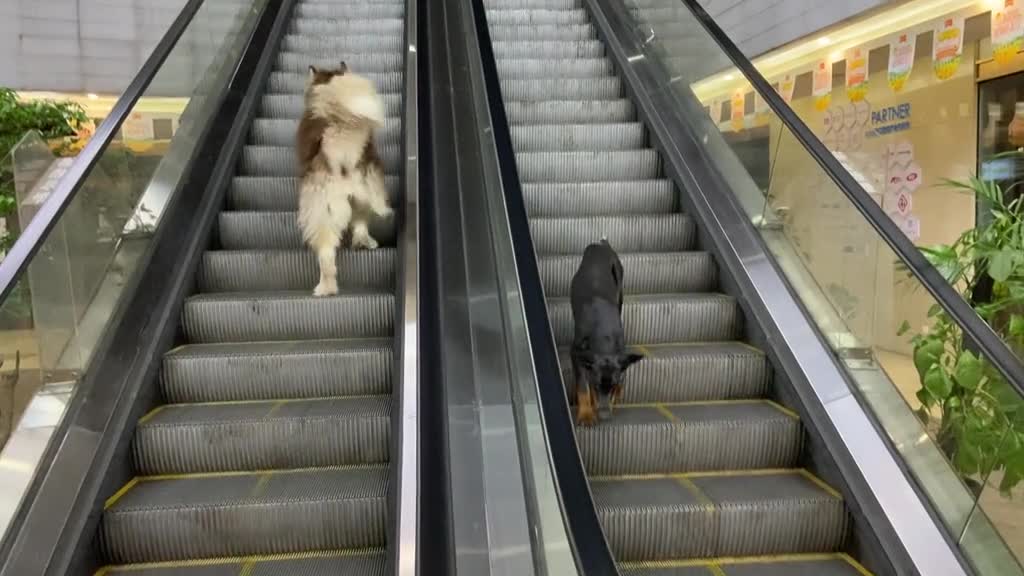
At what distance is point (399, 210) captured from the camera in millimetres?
3924

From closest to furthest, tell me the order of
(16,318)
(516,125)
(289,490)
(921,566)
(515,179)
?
(921,566), (16,318), (289,490), (515,179), (516,125)

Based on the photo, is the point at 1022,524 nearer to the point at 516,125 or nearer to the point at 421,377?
the point at 421,377

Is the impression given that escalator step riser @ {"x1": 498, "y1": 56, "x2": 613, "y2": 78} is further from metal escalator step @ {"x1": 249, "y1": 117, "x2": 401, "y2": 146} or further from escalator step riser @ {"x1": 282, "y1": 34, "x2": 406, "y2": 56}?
metal escalator step @ {"x1": 249, "y1": 117, "x2": 401, "y2": 146}

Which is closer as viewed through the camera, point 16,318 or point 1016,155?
point 16,318

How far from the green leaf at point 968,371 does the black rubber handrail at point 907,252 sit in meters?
0.14

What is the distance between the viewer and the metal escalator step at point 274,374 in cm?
321

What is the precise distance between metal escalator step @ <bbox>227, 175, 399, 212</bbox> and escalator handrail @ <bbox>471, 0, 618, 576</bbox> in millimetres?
1471

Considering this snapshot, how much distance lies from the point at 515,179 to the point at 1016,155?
14.6 ft

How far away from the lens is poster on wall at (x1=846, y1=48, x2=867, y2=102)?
21.5 ft

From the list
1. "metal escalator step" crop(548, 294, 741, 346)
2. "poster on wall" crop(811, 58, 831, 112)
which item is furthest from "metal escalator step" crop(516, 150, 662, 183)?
"poster on wall" crop(811, 58, 831, 112)

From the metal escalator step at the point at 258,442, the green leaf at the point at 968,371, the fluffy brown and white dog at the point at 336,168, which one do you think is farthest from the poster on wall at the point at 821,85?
the metal escalator step at the point at 258,442

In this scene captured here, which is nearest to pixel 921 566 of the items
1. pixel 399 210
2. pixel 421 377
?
pixel 421 377

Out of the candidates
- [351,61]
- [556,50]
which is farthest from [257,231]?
[556,50]

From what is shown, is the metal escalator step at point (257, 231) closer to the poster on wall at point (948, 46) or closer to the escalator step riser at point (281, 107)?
the escalator step riser at point (281, 107)
